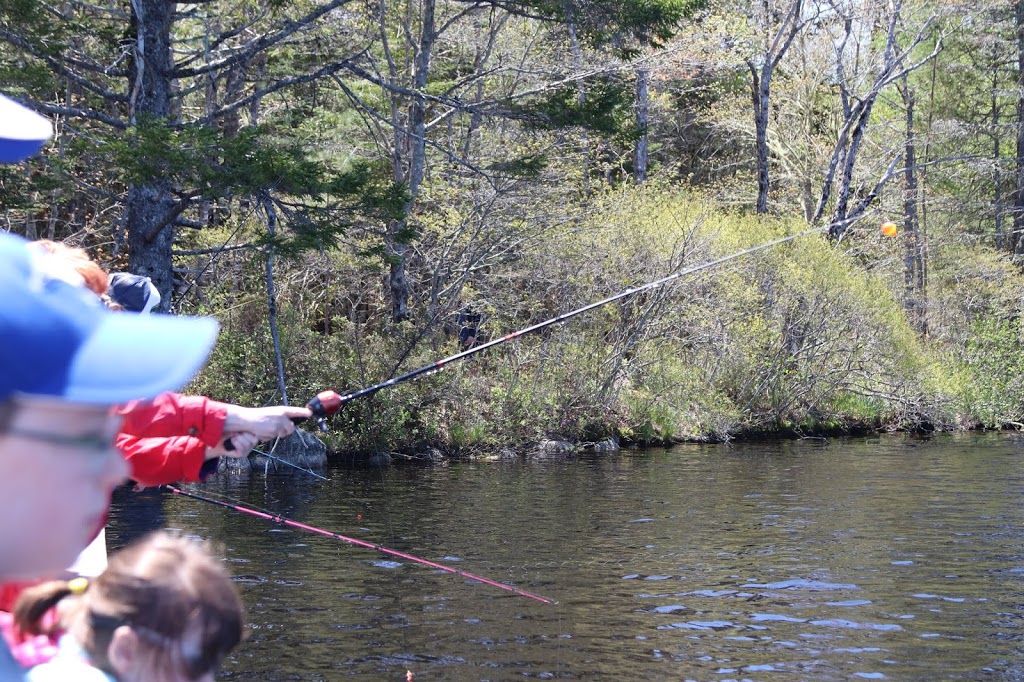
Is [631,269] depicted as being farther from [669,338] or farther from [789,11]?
[789,11]

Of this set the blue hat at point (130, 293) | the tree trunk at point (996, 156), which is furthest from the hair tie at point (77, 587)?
the tree trunk at point (996, 156)

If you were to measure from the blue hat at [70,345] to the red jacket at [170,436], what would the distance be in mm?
1765

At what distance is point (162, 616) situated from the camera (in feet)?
5.19

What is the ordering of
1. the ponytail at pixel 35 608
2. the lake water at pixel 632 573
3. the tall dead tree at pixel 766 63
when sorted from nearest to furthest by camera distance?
the ponytail at pixel 35 608
the lake water at pixel 632 573
the tall dead tree at pixel 766 63

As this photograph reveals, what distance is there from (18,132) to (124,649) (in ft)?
2.26

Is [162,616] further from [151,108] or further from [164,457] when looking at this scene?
[151,108]

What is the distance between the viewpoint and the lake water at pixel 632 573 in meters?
6.93

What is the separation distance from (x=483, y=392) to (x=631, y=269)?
3.74m

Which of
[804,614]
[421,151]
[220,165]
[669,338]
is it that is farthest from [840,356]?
[804,614]

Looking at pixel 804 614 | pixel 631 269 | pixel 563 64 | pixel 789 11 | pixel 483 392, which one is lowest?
pixel 804 614

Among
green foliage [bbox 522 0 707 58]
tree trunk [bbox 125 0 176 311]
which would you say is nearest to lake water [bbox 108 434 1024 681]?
tree trunk [bbox 125 0 176 311]

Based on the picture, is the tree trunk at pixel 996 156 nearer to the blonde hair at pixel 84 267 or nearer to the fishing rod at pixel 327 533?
the fishing rod at pixel 327 533

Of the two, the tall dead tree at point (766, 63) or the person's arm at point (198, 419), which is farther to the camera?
the tall dead tree at point (766, 63)

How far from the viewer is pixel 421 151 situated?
64.9 feet
